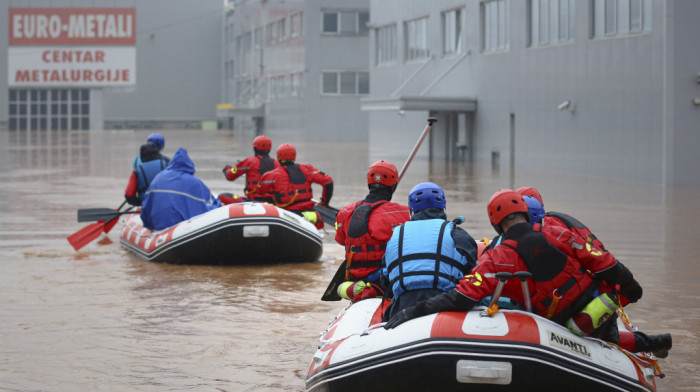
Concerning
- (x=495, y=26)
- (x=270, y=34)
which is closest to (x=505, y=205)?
(x=495, y=26)

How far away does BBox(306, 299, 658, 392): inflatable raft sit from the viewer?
226 inches

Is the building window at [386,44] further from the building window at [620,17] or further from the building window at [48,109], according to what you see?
the building window at [48,109]

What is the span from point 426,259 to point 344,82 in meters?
49.7

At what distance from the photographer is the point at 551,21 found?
1217 inches

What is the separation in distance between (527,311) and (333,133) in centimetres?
5015

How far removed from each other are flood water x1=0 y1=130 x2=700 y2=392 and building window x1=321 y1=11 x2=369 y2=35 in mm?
35063

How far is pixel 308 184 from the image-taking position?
1396 centimetres

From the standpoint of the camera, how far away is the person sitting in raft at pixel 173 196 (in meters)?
13.2

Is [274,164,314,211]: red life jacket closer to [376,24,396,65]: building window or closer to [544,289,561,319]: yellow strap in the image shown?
[544,289,561,319]: yellow strap

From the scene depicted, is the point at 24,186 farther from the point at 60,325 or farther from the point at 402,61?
the point at 402,61

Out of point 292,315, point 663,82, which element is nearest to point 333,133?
point 663,82

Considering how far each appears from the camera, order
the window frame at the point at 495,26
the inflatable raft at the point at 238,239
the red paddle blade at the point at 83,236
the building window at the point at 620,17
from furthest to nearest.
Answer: the window frame at the point at 495,26
the building window at the point at 620,17
the red paddle blade at the point at 83,236
the inflatable raft at the point at 238,239

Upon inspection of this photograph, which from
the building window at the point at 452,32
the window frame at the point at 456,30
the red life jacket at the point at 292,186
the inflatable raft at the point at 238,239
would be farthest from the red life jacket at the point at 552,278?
the building window at the point at 452,32

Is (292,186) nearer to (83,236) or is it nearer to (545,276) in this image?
(83,236)
